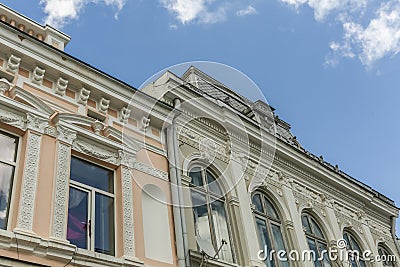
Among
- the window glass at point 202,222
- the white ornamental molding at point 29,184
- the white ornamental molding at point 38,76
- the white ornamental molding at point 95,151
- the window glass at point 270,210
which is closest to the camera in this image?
the white ornamental molding at point 29,184

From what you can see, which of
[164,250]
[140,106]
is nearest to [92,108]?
[140,106]

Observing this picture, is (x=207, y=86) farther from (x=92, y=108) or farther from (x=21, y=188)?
(x=21, y=188)

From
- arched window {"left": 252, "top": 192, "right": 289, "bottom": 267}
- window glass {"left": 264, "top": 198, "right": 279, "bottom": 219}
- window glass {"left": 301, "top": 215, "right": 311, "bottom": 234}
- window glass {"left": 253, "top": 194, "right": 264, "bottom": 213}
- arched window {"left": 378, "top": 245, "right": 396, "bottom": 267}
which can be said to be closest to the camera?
arched window {"left": 252, "top": 192, "right": 289, "bottom": 267}

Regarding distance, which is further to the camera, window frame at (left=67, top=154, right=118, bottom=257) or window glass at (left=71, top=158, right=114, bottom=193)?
window glass at (left=71, top=158, right=114, bottom=193)

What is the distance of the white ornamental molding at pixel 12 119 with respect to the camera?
7508 millimetres

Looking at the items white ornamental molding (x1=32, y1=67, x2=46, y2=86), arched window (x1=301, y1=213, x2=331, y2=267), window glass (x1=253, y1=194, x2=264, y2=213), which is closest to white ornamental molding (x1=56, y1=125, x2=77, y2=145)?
white ornamental molding (x1=32, y1=67, x2=46, y2=86)

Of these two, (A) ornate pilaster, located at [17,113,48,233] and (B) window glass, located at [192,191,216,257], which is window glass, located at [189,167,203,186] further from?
(A) ornate pilaster, located at [17,113,48,233]

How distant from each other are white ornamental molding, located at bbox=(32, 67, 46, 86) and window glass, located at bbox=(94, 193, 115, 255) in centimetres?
237

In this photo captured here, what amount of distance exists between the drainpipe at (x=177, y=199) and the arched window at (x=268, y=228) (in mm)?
2696

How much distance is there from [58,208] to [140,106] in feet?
10.8

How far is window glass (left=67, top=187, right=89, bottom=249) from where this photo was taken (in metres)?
7.39

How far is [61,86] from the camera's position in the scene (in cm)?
877

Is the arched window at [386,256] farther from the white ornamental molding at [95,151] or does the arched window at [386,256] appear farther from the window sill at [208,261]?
the white ornamental molding at [95,151]

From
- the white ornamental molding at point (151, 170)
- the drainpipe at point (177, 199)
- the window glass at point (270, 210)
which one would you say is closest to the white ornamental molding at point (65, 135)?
the white ornamental molding at point (151, 170)
